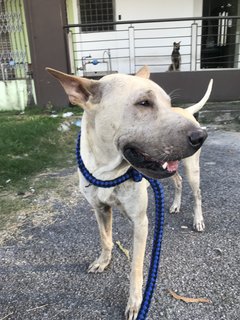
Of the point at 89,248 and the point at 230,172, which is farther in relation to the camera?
the point at 230,172

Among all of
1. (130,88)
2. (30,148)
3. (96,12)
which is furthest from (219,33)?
(130,88)

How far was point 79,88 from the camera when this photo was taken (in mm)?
1948

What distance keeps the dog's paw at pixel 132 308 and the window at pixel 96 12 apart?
9310 mm

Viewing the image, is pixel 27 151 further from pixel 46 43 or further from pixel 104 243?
pixel 46 43

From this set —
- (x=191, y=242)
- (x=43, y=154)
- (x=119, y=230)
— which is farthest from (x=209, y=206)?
(x=43, y=154)

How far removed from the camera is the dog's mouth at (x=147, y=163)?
1.83m

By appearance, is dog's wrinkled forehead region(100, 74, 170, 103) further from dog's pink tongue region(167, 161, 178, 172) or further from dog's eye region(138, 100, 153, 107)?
dog's pink tongue region(167, 161, 178, 172)

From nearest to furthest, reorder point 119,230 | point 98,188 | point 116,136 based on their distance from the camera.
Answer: point 116,136 → point 98,188 → point 119,230

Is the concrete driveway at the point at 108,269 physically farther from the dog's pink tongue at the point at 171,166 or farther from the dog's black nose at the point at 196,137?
the dog's black nose at the point at 196,137

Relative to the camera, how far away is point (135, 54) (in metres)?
10.1

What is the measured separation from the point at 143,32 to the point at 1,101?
466 cm

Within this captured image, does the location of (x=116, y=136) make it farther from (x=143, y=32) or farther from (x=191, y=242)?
(x=143, y=32)

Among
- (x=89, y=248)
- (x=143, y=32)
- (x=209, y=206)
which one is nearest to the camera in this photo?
(x=89, y=248)

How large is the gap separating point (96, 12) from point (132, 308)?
961cm
